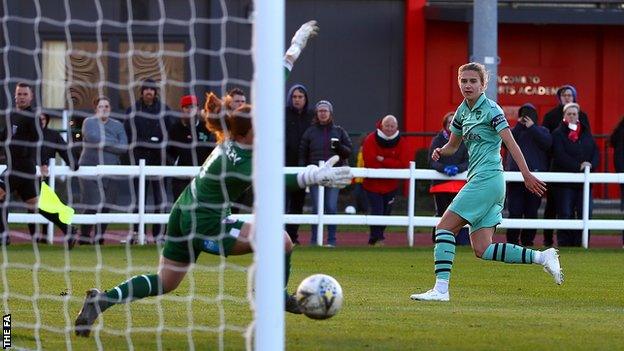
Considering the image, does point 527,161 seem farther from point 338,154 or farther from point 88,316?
point 88,316

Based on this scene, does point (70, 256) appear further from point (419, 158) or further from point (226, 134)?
point (419, 158)

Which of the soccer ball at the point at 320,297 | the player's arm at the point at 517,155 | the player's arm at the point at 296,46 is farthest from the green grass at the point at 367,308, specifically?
the player's arm at the point at 296,46

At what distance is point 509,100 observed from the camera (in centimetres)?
2744

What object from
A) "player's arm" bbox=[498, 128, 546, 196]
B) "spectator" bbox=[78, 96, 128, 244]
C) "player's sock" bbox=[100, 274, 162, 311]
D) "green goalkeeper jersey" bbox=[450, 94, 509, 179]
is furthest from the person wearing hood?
"player's sock" bbox=[100, 274, 162, 311]

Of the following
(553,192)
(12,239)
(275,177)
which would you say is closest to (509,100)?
(553,192)

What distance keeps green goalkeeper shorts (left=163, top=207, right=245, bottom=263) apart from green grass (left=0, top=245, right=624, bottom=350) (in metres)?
0.52

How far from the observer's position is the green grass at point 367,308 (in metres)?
8.63

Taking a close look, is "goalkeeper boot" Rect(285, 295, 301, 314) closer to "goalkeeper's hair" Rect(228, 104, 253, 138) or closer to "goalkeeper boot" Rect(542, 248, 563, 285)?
"goalkeeper's hair" Rect(228, 104, 253, 138)

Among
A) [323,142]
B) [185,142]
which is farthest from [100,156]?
[323,142]

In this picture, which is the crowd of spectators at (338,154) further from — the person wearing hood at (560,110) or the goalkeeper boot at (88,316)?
the goalkeeper boot at (88,316)

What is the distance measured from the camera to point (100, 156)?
712 inches

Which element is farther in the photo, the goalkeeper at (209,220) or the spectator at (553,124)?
the spectator at (553,124)

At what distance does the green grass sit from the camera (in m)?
8.63

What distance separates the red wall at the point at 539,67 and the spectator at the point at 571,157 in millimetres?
8515
